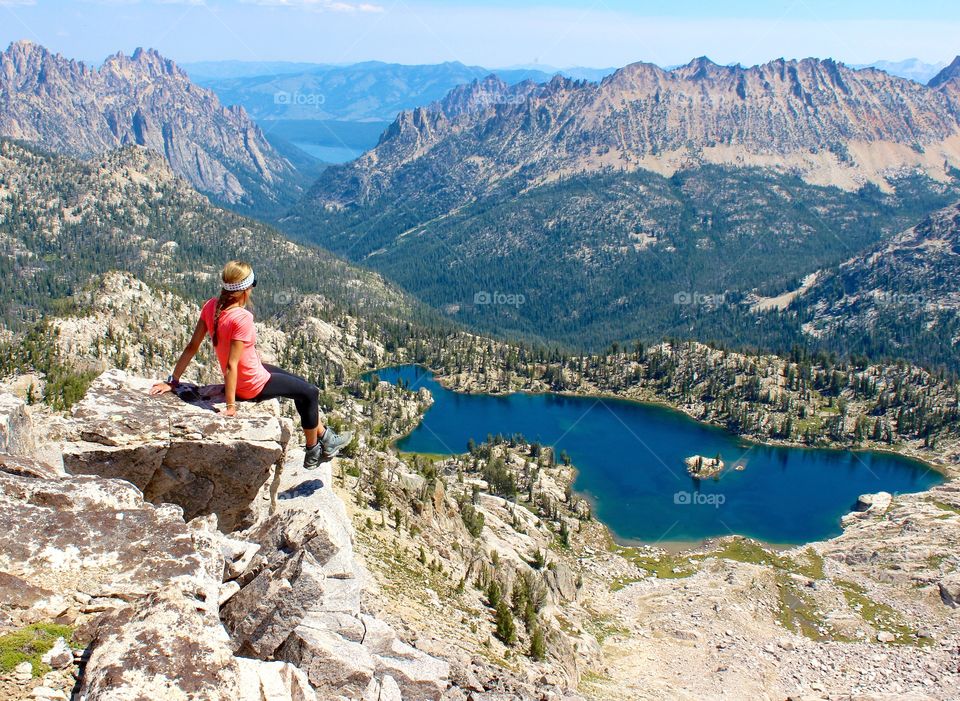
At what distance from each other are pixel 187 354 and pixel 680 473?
145m

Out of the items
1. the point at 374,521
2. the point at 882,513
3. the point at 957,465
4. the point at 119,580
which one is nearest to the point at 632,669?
the point at 374,521

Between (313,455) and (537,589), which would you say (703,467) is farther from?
(313,455)

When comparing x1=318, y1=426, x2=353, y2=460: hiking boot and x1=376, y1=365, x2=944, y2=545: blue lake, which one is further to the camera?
x1=376, y1=365, x2=944, y2=545: blue lake

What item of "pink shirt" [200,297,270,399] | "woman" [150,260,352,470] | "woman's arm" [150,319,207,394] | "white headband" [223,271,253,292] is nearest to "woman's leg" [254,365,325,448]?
"woman" [150,260,352,470]

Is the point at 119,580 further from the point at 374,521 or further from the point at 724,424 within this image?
the point at 724,424

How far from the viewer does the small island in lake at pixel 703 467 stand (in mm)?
152375

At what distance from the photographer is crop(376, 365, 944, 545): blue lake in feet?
420

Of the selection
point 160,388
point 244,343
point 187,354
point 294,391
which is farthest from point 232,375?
point 160,388

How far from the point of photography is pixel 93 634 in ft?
47.7

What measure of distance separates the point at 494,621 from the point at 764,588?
5228cm

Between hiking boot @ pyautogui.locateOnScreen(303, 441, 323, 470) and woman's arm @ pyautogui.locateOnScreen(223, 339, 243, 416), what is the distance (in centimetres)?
344

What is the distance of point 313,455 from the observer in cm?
2486

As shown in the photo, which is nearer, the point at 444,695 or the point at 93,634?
the point at 93,634

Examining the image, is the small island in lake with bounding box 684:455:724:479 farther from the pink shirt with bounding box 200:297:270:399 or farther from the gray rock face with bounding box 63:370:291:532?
the pink shirt with bounding box 200:297:270:399
